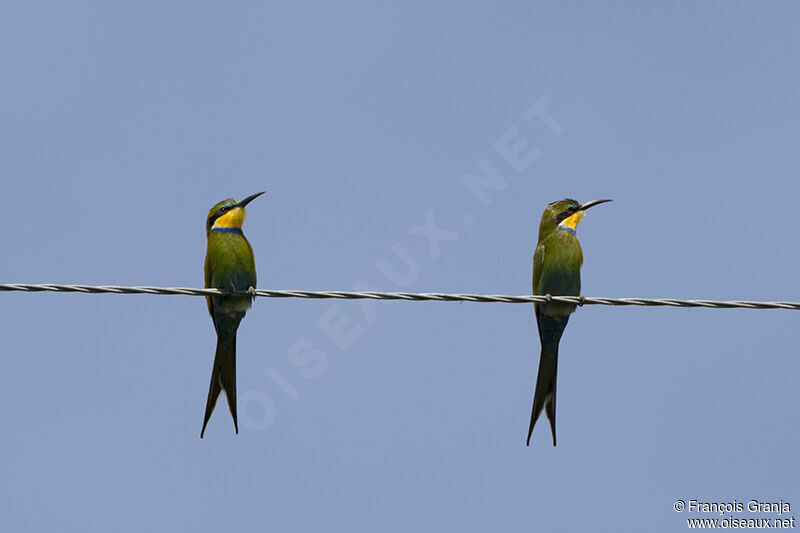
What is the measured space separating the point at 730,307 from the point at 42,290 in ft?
8.41

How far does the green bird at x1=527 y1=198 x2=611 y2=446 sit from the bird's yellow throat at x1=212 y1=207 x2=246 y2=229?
1736mm

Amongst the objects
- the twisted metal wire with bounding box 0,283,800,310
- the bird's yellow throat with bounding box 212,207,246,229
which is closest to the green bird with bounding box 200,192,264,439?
the bird's yellow throat with bounding box 212,207,246,229

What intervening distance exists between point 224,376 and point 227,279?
558mm

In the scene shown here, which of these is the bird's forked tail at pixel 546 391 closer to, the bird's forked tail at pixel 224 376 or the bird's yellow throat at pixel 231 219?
the bird's forked tail at pixel 224 376

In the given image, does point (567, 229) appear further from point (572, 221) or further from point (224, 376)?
point (224, 376)

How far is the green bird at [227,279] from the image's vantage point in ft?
18.3

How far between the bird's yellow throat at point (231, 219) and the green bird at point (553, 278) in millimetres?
1736

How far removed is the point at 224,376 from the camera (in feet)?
18.4

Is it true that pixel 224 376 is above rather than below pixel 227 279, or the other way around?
below

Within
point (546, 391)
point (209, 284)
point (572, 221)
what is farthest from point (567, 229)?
point (209, 284)

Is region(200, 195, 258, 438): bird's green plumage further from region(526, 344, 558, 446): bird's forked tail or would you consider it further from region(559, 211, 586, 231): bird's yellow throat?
region(559, 211, 586, 231): bird's yellow throat

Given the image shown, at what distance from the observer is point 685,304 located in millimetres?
4199

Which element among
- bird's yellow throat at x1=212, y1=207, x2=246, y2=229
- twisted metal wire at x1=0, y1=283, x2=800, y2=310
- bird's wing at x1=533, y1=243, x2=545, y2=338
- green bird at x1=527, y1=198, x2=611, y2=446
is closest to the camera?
twisted metal wire at x1=0, y1=283, x2=800, y2=310

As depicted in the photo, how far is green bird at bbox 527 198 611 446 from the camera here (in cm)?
585
